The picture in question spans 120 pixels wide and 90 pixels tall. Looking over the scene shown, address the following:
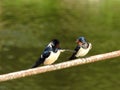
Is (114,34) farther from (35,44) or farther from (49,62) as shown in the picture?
(49,62)

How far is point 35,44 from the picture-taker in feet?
104

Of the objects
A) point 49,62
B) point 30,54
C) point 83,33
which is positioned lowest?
point 83,33

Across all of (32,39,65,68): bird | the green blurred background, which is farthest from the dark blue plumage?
the green blurred background

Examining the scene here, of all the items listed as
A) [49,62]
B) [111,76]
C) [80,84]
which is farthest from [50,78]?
[49,62]

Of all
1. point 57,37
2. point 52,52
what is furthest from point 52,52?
point 57,37

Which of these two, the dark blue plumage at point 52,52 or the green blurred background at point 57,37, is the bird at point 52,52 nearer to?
the dark blue plumage at point 52,52

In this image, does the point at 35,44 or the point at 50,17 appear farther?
the point at 50,17

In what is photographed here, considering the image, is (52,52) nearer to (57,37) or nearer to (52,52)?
(52,52)

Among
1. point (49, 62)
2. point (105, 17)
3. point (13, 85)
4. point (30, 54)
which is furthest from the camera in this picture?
point (105, 17)

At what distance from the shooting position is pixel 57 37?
3484 cm

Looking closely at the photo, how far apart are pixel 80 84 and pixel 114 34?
15.4 m

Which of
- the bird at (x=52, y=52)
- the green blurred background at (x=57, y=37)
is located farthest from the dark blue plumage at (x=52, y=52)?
the green blurred background at (x=57, y=37)

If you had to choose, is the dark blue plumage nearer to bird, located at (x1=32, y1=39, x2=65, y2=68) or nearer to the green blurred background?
bird, located at (x1=32, y1=39, x2=65, y2=68)

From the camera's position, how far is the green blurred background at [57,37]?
23.3m
